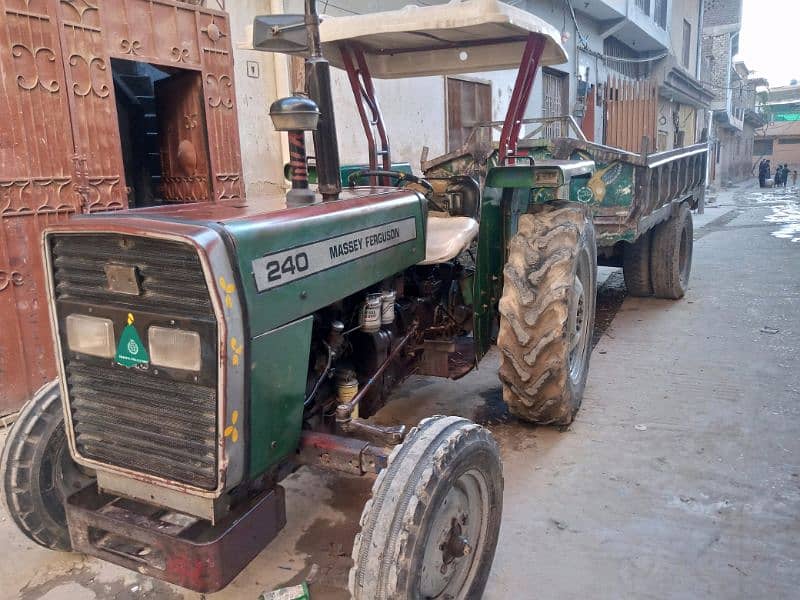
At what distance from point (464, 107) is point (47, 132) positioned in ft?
21.3

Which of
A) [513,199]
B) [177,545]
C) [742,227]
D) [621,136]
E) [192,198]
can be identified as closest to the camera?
[177,545]

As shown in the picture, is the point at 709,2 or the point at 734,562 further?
the point at 709,2

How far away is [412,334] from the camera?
3193mm

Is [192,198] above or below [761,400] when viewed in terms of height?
above

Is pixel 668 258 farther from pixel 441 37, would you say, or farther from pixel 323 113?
pixel 323 113

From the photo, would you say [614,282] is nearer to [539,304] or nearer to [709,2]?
[539,304]

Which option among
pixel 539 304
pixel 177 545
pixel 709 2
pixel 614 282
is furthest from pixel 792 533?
pixel 709 2

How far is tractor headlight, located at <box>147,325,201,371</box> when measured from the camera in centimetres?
178

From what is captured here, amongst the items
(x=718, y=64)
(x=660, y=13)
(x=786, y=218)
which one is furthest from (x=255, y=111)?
(x=718, y=64)

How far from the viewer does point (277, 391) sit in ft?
6.48

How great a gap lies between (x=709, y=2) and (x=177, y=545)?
119 feet

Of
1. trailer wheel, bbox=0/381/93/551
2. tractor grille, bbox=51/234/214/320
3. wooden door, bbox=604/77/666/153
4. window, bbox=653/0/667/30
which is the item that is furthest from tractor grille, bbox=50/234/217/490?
window, bbox=653/0/667/30

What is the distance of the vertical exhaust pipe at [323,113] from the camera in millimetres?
2283

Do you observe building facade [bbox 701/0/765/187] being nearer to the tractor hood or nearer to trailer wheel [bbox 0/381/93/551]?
the tractor hood
